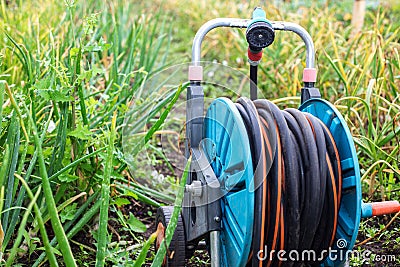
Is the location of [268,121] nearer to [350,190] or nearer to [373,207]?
[350,190]

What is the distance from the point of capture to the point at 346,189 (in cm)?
169

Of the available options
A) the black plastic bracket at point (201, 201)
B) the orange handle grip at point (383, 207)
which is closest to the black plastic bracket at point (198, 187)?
the black plastic bracket at point (201, 201)

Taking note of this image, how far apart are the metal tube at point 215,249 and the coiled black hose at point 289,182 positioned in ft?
0.31

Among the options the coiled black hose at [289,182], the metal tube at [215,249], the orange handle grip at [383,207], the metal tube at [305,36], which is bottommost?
the metal tube at [215,249]

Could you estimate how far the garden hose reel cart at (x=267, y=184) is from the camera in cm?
156

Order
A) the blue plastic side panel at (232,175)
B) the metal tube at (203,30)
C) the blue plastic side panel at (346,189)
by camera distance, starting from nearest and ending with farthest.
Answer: the blue plastic side panel at (232,175), the blue plastic side panel at (346,189), the metal tube at (203,30)

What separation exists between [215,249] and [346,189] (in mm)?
423

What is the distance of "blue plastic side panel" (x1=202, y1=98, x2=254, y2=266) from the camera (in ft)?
4.99

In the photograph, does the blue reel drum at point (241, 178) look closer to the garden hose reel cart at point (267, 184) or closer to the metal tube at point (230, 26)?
the garden hose reel cart at point (267, 184)

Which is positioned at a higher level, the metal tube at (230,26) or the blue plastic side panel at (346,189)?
the metal tube at (230,26)

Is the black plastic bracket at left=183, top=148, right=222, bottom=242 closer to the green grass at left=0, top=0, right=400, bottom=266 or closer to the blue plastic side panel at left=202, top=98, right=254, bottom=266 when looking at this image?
the blue plastic side panel at left=202, top=98, right=254, bottom=266

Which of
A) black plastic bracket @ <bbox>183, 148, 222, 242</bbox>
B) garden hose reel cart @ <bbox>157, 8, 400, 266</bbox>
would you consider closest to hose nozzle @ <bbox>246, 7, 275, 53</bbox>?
garden hose reel cart @ <bbox>157, 8, 400, 266</bbox>

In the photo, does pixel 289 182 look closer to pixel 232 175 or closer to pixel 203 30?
pixel 232 175

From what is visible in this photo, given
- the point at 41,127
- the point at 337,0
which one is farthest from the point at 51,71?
the point at 337,0
